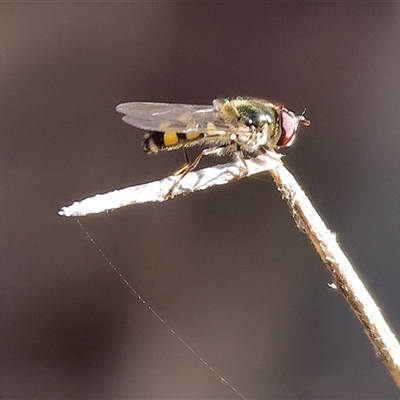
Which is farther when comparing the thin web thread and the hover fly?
the thin web thread

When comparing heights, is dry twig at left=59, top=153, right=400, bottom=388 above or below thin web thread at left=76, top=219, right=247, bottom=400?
above

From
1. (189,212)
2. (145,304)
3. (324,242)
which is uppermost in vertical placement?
(324,242)

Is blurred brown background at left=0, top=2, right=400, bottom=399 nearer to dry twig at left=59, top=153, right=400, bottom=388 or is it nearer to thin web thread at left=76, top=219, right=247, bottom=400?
thin web thread at left=76, top=219, right=247, bottom=400

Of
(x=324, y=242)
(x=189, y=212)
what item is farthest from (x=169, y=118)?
(x=189, y=212)

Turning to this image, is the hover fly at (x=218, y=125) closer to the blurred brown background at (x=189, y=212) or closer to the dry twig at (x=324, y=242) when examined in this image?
the dry twig at (x=324, y=242)

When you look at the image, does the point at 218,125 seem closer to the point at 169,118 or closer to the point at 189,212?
the point at 169,118

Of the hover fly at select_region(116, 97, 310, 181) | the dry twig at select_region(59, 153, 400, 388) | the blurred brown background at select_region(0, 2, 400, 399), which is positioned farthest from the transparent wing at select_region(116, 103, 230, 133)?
the blurred brown background at select_region(0, 2, 400, 399)

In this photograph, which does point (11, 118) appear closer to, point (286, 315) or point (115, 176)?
point (115, 176)
